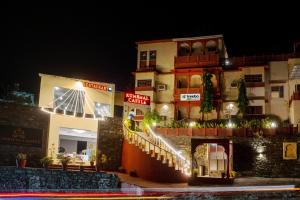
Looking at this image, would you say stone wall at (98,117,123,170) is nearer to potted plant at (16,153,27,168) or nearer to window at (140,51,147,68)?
potted plant at (16,153,27,168)

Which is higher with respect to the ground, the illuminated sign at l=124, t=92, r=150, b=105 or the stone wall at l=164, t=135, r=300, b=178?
the illuminated sign at l=124, t=92, r=150, b=105

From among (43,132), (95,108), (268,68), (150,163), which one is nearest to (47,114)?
(43,132)

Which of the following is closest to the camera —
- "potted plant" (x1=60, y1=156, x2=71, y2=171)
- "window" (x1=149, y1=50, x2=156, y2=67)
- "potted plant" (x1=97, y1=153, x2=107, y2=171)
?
"potted plant" (x1=60, y1=156, x2=71, y2=171)

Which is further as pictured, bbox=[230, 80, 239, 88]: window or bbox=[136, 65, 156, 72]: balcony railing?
bbox=[136, 65, 156, 72]: balcony railing

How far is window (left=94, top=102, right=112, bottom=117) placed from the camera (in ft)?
102

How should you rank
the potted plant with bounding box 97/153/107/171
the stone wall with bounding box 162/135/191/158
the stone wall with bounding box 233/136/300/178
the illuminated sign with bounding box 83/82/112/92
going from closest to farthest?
1. the potted plant with bounding box 97/153/107/171
2. the stone wall with bounding box 233/136/300/178
3. the stone wall with bounding box 162/135/191/158
4. the illuminated sign with bounding box 83/82/112/92

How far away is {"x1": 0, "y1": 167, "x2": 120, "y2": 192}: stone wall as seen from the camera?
2175 cm

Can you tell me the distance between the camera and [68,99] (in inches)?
1156

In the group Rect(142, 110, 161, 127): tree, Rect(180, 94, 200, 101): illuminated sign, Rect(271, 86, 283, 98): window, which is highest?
Rect(271, 86, 283, 98): window

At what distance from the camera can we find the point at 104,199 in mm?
17672

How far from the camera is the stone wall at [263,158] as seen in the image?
2825 centimetres

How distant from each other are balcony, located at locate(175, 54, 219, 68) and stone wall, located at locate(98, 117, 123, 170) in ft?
43.8

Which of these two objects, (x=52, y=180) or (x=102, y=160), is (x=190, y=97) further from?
(x=52, y=180)

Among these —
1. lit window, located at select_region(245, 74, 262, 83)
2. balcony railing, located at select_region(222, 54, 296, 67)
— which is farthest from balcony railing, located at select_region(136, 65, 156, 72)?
lit window, located at select_region(245, 74, 262, 83)
